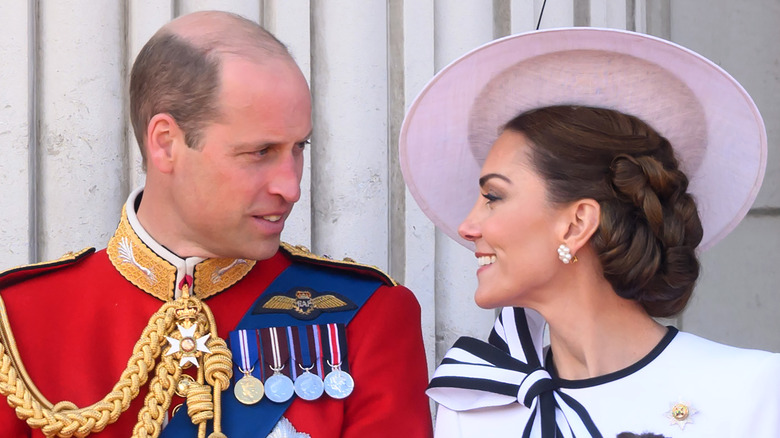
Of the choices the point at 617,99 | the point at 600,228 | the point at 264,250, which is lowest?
the point at 264,250

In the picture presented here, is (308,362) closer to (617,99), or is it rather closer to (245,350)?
(245,350)

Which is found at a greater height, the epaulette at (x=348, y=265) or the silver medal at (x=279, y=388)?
the epaulette at (x=348, y=265)

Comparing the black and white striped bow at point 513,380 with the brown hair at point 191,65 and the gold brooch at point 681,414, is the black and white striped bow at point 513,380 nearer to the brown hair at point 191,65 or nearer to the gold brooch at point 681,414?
the gold brooch at point 681,414

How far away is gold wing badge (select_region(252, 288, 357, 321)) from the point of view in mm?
2553

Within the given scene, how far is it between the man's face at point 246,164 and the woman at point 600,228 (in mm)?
338

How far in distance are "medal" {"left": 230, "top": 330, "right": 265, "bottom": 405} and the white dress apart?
0.47m

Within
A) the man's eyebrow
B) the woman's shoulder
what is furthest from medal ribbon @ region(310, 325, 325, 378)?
the woman's shoulder

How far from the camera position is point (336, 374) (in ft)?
8.04

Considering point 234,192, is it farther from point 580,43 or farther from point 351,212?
point 351,212

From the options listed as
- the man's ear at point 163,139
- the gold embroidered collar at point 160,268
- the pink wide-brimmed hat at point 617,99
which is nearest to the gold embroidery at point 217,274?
the gold embroidered collar at point 160,268

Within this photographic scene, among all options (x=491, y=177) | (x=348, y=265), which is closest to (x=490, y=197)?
(x=491, y=177)

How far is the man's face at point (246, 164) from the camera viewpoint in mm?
2455

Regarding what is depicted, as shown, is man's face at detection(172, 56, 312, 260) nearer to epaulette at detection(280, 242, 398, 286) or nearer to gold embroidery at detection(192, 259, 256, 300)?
gold embroidery at detection(192, 259, 256, 300)

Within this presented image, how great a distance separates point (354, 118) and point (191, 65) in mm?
984
